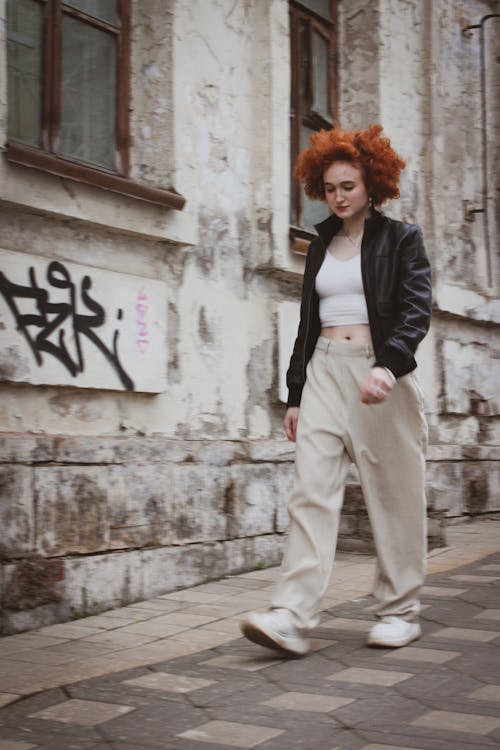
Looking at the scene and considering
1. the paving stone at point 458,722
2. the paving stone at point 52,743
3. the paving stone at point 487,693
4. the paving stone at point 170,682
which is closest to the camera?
the paving stone at point 52,743

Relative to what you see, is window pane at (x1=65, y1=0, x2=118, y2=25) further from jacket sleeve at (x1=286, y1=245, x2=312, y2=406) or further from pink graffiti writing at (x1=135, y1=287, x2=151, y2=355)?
jacket sleeve at (x1=286, y1=245, x2=312, y2=406)

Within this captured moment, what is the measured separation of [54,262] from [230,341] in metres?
1.54

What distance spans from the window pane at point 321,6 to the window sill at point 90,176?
268 cm

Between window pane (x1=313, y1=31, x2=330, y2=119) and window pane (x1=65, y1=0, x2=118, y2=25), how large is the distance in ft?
7.33

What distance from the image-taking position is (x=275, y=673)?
3920 millimetres

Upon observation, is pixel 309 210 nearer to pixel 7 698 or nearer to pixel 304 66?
pixel 304 66

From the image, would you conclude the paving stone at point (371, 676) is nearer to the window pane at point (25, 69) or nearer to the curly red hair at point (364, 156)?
the curly red hair at point (364, 156)

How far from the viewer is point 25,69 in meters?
5.56

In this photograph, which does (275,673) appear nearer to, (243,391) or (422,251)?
(422,251)

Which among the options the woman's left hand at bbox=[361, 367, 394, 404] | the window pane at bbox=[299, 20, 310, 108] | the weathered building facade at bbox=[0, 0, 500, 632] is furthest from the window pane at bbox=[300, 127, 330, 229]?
the woman's left hand at bbox=[361, 367, 394, 404]

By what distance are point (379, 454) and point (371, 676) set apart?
33.5 inches

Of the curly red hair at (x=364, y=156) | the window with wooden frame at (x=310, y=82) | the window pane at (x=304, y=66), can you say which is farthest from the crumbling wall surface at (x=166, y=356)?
the curly red hair at (x=364, y=156)

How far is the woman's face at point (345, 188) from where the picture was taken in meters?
4.42

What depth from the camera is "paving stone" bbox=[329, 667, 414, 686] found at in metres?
3.76
